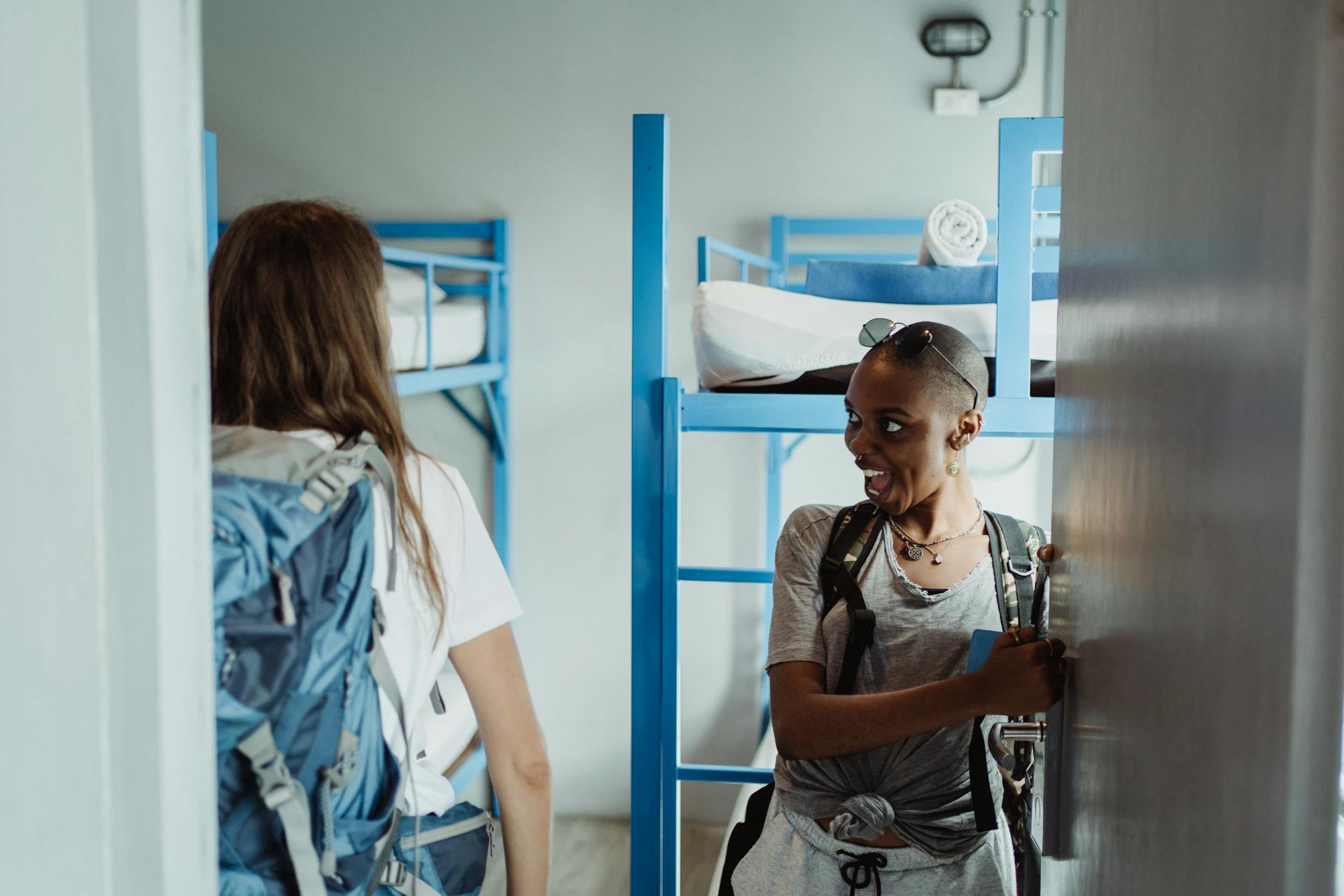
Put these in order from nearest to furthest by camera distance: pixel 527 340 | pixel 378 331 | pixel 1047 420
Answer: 1. pixel 378 331
2. pixel 1047 420
3. pixel 527 340

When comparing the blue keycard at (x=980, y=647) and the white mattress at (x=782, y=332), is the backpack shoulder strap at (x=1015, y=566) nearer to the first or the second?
the blue keycard at (x=980, y=647)

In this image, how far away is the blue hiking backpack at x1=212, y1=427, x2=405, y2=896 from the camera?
0.66 m

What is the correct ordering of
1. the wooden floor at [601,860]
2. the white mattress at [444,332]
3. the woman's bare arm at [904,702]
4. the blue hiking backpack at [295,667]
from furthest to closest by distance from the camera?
the wooden floor at [601,860] < the white mattress at [444,332] < the woman's bare arm at [904,702] < the blue hiking backpack at [295,667]

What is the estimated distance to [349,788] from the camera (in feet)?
2.52

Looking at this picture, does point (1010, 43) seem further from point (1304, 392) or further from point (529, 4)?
point (1304, 392)

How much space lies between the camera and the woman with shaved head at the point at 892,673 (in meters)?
1.16

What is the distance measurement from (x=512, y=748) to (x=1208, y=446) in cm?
68

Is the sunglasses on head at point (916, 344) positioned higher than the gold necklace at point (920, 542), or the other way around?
the sunglasses on head at point (916, 344)

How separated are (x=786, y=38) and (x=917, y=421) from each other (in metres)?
2.10

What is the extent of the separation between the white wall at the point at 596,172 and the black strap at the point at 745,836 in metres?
1.89

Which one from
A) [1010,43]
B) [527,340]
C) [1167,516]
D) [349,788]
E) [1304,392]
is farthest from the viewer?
[527,340]

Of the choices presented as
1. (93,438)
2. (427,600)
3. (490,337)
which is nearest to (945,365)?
(427,600)

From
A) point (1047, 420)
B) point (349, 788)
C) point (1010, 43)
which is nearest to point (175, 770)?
point (349, 788)

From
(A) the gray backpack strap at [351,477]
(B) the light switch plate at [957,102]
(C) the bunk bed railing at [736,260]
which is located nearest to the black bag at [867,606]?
(A) the gray backpack strap at [351,477]
